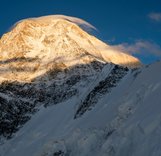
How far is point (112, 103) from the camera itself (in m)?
68.3

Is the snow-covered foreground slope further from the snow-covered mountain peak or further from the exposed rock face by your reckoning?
the snow-covered mountain peak

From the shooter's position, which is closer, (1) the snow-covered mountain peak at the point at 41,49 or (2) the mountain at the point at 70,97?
(2) the mountain at the point at 70,97

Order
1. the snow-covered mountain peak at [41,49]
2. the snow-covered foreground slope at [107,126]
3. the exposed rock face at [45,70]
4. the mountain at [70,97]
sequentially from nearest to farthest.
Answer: the snow-covered foreground slope at [107,126], the mountain at [70,97], the exposed rock face at [45,70], the snow-covered mountain peak at [41,49]

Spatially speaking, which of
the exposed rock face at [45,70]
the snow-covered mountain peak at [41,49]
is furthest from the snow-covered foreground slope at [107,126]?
the snow-covered mountain peak at [41,49]

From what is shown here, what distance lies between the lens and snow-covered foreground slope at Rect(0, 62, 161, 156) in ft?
158

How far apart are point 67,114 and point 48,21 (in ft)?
165

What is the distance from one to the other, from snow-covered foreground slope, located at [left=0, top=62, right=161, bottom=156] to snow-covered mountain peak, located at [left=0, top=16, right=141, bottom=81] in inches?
841

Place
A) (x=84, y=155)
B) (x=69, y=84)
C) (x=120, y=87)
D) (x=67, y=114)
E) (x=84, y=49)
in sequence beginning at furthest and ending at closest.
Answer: (x=84, y=49) → (x=69, y=84) → (x=67, y=114) → (x=120, y=87) → (x=84, y=155)

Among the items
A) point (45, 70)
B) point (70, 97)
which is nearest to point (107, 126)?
point (70, 97)

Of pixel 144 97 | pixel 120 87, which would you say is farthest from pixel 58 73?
pixel 144 97

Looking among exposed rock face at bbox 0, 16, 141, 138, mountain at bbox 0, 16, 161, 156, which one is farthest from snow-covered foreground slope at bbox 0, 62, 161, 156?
exposed rock face at bbox 0, 16, 141, 138

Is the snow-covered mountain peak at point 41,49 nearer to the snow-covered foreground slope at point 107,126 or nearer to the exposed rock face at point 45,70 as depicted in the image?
the exposed rock face at point 45,70

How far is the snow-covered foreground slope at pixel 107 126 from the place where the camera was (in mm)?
48188

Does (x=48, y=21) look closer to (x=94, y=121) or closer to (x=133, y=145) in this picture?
(x=94, y=121)
